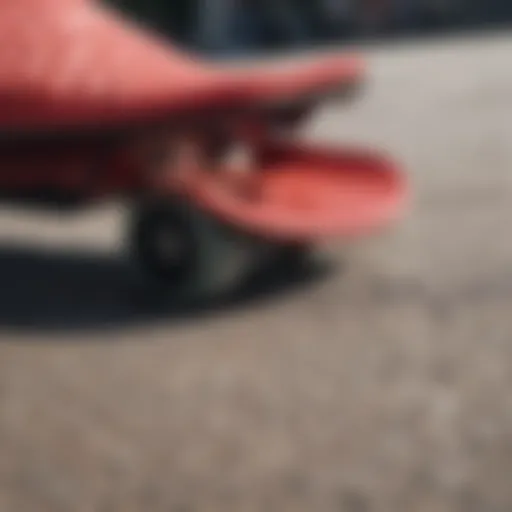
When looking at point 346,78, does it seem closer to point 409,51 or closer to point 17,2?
point 17,2

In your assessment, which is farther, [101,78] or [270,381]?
[101,78]

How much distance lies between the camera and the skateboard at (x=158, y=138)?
21.9ft

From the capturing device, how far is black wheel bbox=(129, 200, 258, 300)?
22.3 ft

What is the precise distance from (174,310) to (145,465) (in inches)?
73.1

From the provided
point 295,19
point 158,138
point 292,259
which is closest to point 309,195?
point 292,259

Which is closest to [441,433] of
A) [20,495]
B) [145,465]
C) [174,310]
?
[145,465]

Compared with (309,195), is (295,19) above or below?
above

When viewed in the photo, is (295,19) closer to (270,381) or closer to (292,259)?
(292,259)

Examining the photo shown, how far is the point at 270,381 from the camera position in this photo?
5762 millimetres

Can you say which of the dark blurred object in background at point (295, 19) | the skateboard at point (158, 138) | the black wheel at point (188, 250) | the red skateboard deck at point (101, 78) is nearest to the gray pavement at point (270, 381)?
the black wheel at point (188, 250)

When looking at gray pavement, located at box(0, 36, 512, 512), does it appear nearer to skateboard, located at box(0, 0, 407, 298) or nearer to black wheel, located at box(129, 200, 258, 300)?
black wheel, located at box(129, 200, 258, 300)

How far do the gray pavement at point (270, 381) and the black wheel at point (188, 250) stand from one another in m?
0.16

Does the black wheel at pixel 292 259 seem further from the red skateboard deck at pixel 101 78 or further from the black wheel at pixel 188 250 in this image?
the red skateboard deck at pixel 101 78

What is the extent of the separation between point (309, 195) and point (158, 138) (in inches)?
39.4
